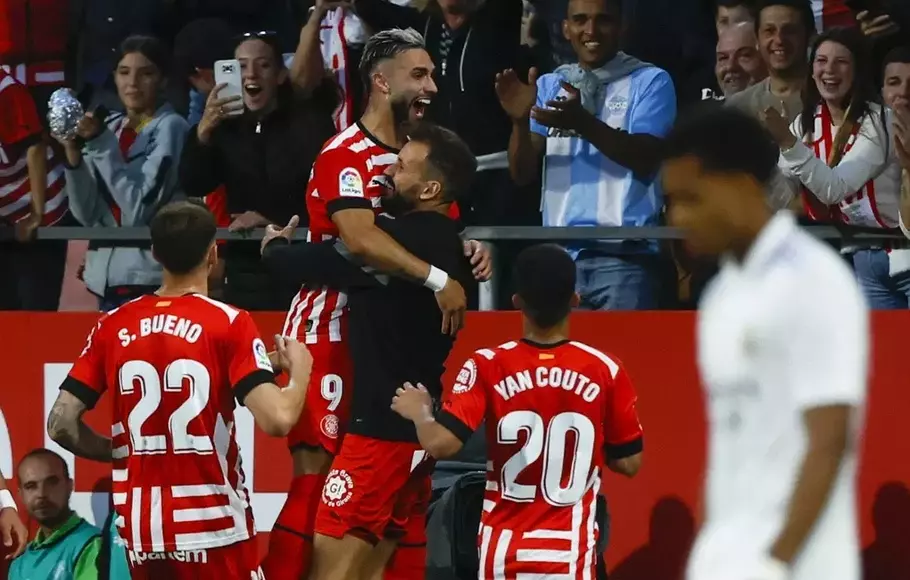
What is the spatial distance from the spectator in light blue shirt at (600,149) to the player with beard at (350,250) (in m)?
1.15

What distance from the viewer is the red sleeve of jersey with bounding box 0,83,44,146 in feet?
28.4

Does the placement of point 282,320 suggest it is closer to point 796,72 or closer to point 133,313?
point 133,313

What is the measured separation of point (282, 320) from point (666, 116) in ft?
6.85

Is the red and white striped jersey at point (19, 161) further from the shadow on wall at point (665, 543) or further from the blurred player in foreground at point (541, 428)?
the shadow on wall at point (665, 543)

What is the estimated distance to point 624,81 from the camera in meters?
7.95

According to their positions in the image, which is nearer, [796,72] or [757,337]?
[757,337]

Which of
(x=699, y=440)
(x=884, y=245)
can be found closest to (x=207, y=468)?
(x=699, y=440)

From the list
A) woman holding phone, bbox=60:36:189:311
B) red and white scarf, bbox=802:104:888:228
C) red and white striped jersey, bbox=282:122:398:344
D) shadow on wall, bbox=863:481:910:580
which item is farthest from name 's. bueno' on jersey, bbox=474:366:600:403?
woman holding phone, bbox=60:36:189:311

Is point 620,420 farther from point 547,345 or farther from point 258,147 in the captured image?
point 258,147

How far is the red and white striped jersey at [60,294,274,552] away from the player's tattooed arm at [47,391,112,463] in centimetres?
4

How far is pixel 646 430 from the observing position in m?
8.11

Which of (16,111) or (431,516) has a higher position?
(16,111)

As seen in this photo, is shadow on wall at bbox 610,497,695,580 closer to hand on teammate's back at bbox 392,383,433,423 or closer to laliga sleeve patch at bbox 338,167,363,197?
hand on teammate's back at bbox 392,383,433,423

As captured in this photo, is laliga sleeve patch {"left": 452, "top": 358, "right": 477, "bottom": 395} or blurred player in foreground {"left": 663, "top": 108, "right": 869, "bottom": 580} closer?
blurred player in foreground {"left": 663, "top": 108, "right": 869, "bottom": 580}
